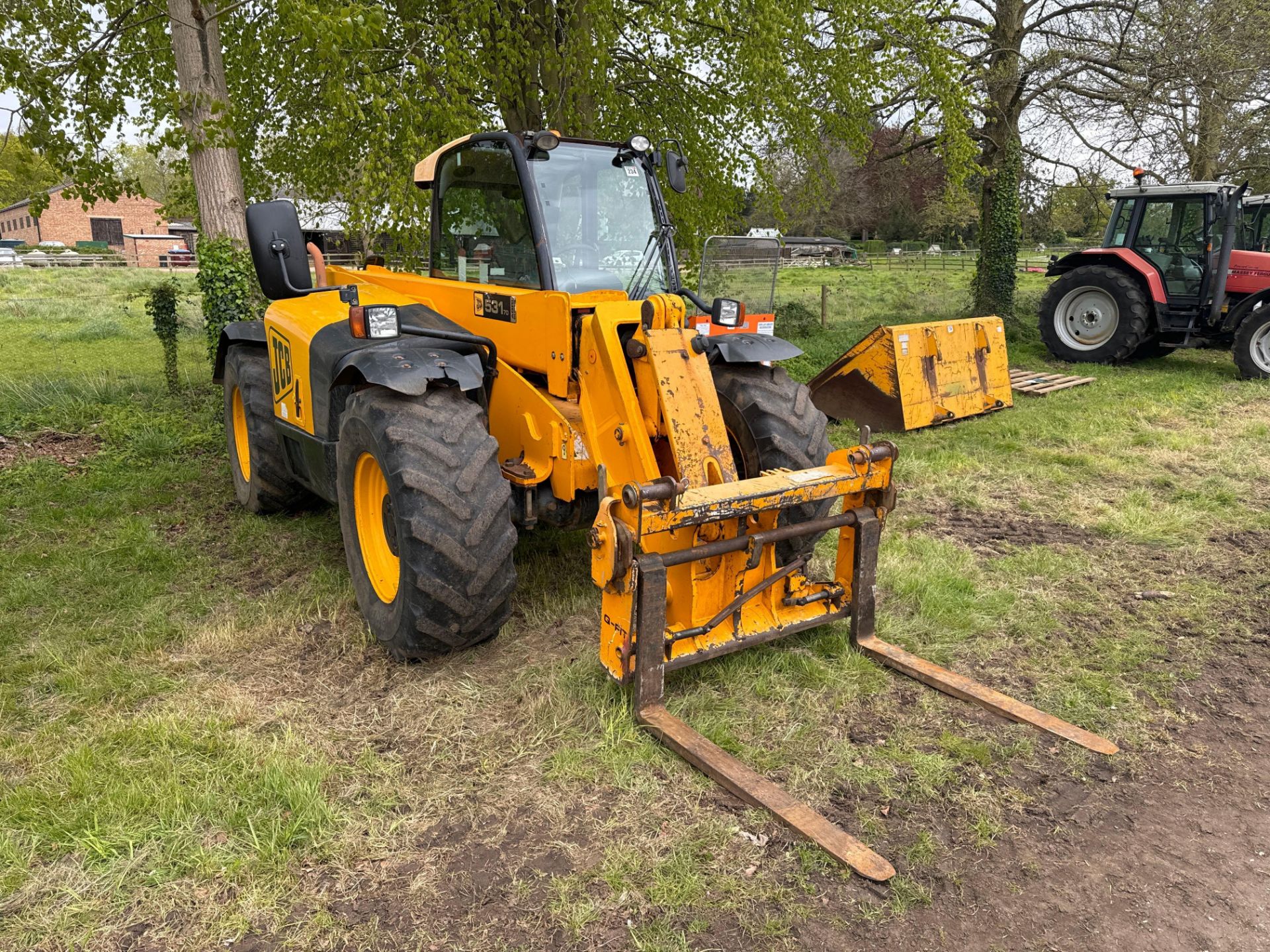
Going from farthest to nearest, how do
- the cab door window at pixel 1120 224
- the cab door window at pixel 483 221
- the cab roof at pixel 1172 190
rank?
the cab door window at pixel 1120 224 → the cab roof at pixel 1172 190 → the cab door window at pixel 483 221

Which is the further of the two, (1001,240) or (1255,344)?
(1001,240)

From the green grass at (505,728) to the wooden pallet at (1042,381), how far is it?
3.73 m

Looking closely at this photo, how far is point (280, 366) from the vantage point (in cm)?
536

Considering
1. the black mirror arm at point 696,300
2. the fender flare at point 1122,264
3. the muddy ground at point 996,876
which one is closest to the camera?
the muddy ground at point 996,876

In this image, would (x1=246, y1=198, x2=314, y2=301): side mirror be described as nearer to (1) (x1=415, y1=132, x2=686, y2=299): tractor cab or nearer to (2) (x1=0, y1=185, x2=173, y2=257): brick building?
(1) (x1=415, y1=132, x2=686, y2=299): tractor cab

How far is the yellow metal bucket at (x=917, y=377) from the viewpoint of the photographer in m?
8.41

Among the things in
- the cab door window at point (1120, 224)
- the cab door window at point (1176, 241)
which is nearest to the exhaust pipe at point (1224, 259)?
the cab door window at point (1176, 241)

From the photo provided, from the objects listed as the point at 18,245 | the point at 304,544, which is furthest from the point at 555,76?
the point at 18,245

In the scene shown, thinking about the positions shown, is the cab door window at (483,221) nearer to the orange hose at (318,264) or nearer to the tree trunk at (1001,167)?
the orange hose at (318,264)

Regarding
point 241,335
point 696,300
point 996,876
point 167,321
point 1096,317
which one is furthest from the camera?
point 1096,317

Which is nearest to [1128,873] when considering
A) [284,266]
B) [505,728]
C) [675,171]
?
[505,728]

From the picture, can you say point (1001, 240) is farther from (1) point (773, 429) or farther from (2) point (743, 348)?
(1) point (773, 429)

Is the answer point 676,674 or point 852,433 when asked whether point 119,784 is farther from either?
point 852,433

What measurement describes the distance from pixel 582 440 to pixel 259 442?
2.77 m
